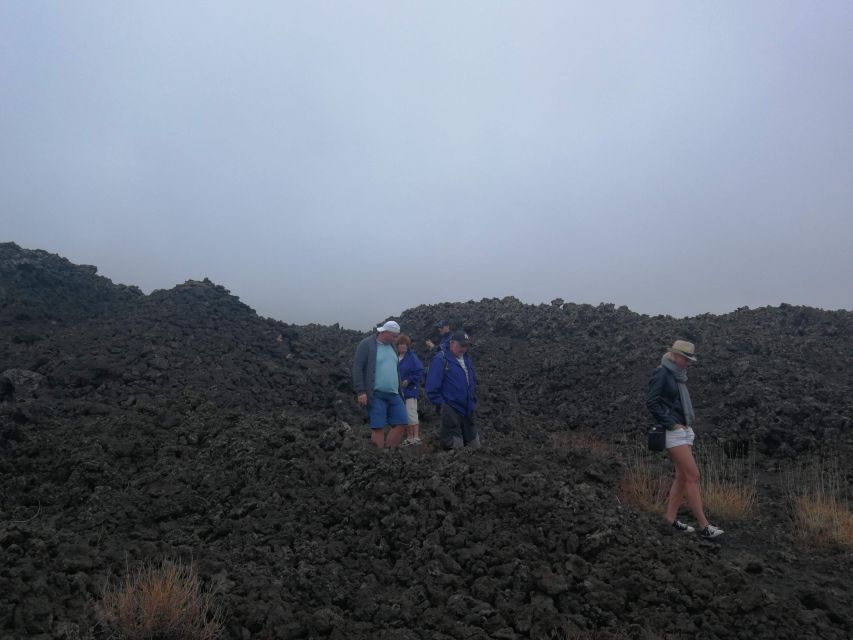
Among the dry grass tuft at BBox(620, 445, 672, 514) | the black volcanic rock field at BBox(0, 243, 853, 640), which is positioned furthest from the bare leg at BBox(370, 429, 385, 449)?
the dry grass tuft at BBox(620, 445, 672, 514)

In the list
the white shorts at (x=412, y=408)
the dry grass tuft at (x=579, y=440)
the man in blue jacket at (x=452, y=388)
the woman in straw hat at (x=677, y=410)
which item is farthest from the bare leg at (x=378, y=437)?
the dry grass tuft at (x=579, y=440)

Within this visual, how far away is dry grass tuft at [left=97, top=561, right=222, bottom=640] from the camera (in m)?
3.55

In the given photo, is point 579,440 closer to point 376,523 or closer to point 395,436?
point 395,436

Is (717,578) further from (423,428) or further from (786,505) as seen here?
(423,428)

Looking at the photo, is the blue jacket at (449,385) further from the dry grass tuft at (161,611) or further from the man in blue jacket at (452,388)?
the dry grass tuft at (161,611)

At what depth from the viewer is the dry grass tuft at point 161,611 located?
140 inches

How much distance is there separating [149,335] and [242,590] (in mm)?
10973

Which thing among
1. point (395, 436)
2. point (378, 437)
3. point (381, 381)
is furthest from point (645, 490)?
point (381, 381)

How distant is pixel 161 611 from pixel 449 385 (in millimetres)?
3966

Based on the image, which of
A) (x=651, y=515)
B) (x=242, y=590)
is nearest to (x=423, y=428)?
(x=651, y=515)

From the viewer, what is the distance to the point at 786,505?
6988 millimetres

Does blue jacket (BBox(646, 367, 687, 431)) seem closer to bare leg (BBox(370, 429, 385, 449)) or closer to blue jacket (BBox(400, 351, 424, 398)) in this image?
bare leg (BBox(370, 429, 385, 449))

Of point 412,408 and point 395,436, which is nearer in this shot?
point 395,436

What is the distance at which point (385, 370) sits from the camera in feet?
23.7
